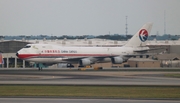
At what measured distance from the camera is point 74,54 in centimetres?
10838

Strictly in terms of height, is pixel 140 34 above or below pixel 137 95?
above

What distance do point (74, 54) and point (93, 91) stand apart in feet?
201

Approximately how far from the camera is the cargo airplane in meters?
104

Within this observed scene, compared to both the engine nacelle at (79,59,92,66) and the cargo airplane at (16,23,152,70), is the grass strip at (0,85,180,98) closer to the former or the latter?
the cargo airplane at (16,23,152,70)

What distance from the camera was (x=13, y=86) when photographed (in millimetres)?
52594

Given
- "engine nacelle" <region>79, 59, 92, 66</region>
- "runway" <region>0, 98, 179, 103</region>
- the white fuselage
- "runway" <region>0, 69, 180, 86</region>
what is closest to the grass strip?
"runway" <region>0, 98, 179, 103</region>

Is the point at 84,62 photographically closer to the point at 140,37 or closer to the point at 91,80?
the point at 140,37

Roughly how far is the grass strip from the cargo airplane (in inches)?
1982

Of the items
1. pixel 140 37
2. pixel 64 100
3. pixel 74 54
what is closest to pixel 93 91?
pixel 64 100

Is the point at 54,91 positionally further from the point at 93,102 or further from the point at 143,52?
the point at 143,52

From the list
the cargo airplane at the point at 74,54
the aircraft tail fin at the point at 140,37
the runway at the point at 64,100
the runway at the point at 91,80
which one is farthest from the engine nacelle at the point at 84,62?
the runway at the point at 64,100

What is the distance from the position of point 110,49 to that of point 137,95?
71148 millimetres

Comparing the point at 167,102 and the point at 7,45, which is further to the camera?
the point at 7,45

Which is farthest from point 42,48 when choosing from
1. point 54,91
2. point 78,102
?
point 78,102
